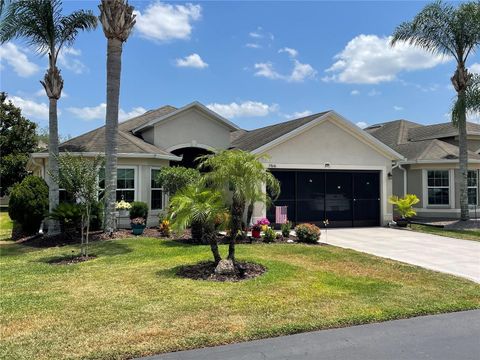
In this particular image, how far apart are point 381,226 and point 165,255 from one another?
11.8m

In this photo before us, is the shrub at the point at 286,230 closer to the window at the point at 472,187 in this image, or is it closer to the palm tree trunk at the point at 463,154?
the palm tree trunk at the point at 463,154

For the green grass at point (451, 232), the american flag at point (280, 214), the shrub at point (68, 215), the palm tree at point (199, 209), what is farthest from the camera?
the american flag at point (280, 214)

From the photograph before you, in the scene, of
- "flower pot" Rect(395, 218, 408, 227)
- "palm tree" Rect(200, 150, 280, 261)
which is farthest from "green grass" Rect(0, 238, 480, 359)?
"flower pot" Rect(395, 218, 408, 227)

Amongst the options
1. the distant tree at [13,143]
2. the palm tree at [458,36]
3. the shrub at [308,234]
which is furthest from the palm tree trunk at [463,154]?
the distant tree at [13,143]

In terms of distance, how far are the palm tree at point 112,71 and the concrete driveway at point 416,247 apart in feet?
25.2

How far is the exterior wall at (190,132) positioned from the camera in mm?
19953

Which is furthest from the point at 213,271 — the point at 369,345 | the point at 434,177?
the point at 434,177

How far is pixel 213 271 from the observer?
894 centimetres

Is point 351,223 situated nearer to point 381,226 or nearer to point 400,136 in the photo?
point 381,226

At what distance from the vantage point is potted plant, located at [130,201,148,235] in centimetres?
1520

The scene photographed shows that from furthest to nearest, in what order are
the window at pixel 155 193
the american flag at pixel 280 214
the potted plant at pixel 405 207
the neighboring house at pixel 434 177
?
the neighboring house at pixel 434 177
the potted plant at pixel 405 207
the window at pixel 155 193
the american flag at pixel 280 214

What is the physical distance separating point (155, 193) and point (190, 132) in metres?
4.08

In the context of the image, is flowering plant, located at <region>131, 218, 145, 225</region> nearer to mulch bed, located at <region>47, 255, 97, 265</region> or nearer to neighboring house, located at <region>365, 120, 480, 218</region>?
mulch bed, located at <region>47, 255, 97, 265</region>

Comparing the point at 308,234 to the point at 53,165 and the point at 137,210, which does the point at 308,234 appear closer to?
the point at 137,210
